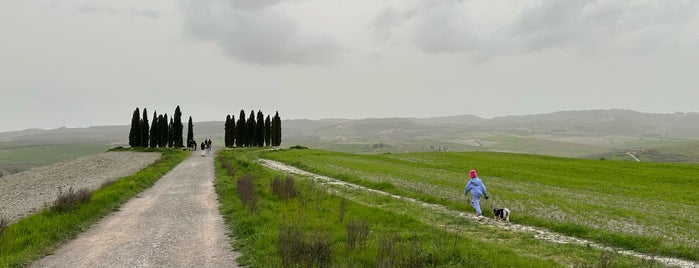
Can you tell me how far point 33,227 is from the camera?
15406 millimetres

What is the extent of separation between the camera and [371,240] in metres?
13.9

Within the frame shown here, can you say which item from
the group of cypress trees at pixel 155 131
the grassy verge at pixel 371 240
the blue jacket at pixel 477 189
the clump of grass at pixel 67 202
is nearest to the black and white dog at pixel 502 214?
the blue jacket at pixel 477 189

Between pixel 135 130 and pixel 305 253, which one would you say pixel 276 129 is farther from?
pixel 305 253

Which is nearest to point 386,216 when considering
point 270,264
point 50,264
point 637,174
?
point 270,264

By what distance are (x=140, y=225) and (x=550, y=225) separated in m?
17.4

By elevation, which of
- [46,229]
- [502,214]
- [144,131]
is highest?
[144,131]

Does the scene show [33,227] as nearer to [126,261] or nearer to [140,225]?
[140,225]

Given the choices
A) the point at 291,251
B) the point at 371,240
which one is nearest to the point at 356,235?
the point at 371,240

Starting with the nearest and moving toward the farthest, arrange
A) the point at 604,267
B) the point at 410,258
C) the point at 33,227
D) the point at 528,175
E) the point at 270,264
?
→ the point at 604,267
the point at 410,258
the point at 270,264
the point at 33,227
the point at 528,175

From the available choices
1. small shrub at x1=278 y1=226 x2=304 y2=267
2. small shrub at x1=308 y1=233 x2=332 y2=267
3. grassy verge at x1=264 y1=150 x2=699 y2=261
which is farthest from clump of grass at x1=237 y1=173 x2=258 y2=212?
grassy verge at x1=264 y1=150 x2=699 y2=261

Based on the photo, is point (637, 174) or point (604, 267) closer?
point (604, 267)

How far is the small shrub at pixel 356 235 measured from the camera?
1253cm

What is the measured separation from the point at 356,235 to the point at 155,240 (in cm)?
722

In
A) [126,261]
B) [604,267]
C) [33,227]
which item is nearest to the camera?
[604,267]
